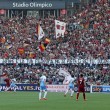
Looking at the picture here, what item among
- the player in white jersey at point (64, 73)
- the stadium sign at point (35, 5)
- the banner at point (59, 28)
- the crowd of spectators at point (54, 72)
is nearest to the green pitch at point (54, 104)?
the player in white jersey at point (64, 73)

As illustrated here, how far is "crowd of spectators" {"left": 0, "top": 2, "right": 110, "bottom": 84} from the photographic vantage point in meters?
65.1

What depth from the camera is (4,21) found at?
242 ft

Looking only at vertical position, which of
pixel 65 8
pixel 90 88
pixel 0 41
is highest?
pixel 65 8

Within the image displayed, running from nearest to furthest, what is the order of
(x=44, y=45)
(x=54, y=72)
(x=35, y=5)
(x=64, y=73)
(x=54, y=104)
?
(x=54, y=104) < (x=64, y=73) < (x=54, y=72) < (x=44, y=45) < (x=35, y=5)

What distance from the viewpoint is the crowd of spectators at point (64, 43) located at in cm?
6512

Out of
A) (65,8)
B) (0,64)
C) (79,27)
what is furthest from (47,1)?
(0,64)

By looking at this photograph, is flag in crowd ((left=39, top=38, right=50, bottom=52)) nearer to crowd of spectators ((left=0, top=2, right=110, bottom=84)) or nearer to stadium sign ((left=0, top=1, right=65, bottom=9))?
crowd of spectators ((left=0, top=2, right=110, bottom=84))

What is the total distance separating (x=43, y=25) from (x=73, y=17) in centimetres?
382

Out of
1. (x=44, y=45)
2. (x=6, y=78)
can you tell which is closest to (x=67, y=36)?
(x=44, y=45)

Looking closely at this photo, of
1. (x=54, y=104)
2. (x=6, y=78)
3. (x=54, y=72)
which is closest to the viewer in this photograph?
(x=54, y=104)

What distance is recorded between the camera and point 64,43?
68562 millimetres

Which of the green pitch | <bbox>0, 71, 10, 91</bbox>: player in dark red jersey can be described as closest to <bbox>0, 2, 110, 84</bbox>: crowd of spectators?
<bbox>0, 71, 10, 91</bbox>: player in dark red jersey

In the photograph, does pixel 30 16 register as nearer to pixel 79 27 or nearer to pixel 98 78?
pixel 79 27

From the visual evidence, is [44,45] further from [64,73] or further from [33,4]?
[33,4]
